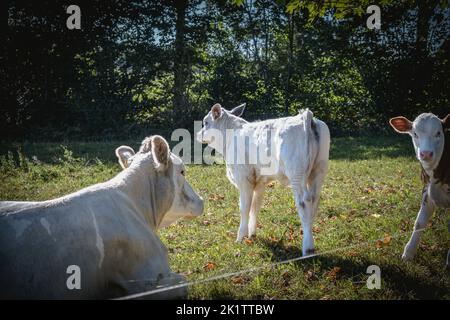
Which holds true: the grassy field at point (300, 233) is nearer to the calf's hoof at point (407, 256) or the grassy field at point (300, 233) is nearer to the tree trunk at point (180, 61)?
the calf's hoof at point (407, 256)

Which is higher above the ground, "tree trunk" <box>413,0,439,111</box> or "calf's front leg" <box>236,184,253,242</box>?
"tree trunk" <box>413,0,439,111</box>

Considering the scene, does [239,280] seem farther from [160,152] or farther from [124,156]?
[124,156]

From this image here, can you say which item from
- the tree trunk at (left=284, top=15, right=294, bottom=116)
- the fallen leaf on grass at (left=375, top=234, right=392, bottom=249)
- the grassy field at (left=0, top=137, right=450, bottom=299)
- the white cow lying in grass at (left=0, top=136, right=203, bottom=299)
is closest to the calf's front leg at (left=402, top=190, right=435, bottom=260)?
the grassy field at (left=0, top=137, right=450, bottom=299)

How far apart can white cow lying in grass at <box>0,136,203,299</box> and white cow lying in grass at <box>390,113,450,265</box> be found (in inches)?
127

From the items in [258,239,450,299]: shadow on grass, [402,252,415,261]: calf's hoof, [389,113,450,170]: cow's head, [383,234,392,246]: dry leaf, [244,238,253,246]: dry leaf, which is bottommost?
[244,238,253,246]: dry leaf

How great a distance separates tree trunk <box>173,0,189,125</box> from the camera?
832 inches

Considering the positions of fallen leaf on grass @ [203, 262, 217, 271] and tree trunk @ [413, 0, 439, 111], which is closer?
fallen leaf on grass @ [203, 262, 217, 271]

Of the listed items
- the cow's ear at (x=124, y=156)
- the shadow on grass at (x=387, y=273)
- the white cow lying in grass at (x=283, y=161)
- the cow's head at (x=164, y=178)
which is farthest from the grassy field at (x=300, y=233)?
the cow's ear at (x=124, y=156)

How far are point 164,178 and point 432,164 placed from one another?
11.3 feet

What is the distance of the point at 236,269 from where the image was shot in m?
5.02

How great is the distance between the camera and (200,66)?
2186 centimetres

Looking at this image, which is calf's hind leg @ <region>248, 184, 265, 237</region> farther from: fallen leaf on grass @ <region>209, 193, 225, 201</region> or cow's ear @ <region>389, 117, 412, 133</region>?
cow's ear @ <region>389, 117, 412, 133</region>

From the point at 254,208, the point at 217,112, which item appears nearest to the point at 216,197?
the point at 217,112

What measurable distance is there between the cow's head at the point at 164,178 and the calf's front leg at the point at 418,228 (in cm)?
269
